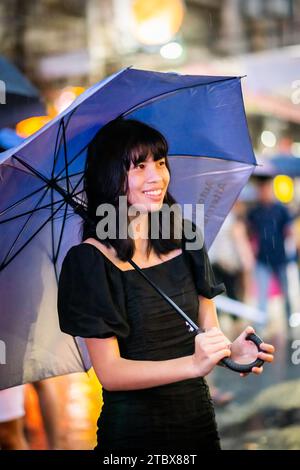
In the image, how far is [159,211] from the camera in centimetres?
272

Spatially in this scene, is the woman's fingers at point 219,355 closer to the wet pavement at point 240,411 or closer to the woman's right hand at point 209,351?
the woman's right hand at point 209,351

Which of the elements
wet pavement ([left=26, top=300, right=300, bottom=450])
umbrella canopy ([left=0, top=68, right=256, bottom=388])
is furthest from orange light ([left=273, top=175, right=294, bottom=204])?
umbrella canopy ([left=0, top=68, right=256, bottom=388])

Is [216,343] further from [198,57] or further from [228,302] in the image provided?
[198,57]

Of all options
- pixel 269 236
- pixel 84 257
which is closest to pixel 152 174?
pixel 84 257

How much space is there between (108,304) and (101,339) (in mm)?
Result: 102

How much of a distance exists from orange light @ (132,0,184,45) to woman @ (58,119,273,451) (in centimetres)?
784

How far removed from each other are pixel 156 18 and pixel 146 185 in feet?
26.4

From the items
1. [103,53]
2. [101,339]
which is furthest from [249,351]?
[103,53]

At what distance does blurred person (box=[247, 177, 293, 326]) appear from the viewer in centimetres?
913

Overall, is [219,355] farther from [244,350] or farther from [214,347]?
[244,350]

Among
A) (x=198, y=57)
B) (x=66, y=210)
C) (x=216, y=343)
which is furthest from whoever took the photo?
(x=198, y=57)

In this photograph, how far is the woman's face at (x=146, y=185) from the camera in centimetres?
262

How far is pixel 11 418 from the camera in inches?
179

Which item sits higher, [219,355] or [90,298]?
[90,298]
